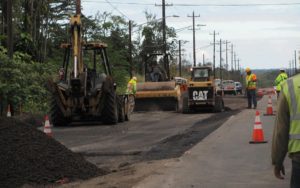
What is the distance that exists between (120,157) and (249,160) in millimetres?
3197

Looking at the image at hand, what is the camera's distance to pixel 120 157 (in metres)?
12.5

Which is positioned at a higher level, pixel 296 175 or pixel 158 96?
pixel 158 96

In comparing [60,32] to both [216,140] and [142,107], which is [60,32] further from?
[216,140]

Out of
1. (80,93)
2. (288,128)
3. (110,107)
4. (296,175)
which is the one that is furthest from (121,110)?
(296,175)

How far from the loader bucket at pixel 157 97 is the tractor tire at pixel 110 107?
8.07m

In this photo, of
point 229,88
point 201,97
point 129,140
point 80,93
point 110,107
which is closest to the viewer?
point 129,140

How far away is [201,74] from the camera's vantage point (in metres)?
29.8

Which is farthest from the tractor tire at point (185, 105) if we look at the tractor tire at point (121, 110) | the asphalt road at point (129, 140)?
the asphalt road at point (129, 140)

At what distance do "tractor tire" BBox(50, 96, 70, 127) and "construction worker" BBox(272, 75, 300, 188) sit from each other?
16.8 meters

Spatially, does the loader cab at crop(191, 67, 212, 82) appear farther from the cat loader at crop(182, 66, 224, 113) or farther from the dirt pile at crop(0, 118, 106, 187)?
the dirt pile at crop(0, 118, 106, 187)

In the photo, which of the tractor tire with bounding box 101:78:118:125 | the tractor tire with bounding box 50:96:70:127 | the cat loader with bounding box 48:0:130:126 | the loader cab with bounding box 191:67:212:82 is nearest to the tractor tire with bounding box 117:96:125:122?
the cat loader with bounding box 48:0:130:126

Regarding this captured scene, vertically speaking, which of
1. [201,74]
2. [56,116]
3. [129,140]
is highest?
[201,74]

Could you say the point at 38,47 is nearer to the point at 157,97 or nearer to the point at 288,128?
the point at 157,97

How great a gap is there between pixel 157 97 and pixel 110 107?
864 centimetres
